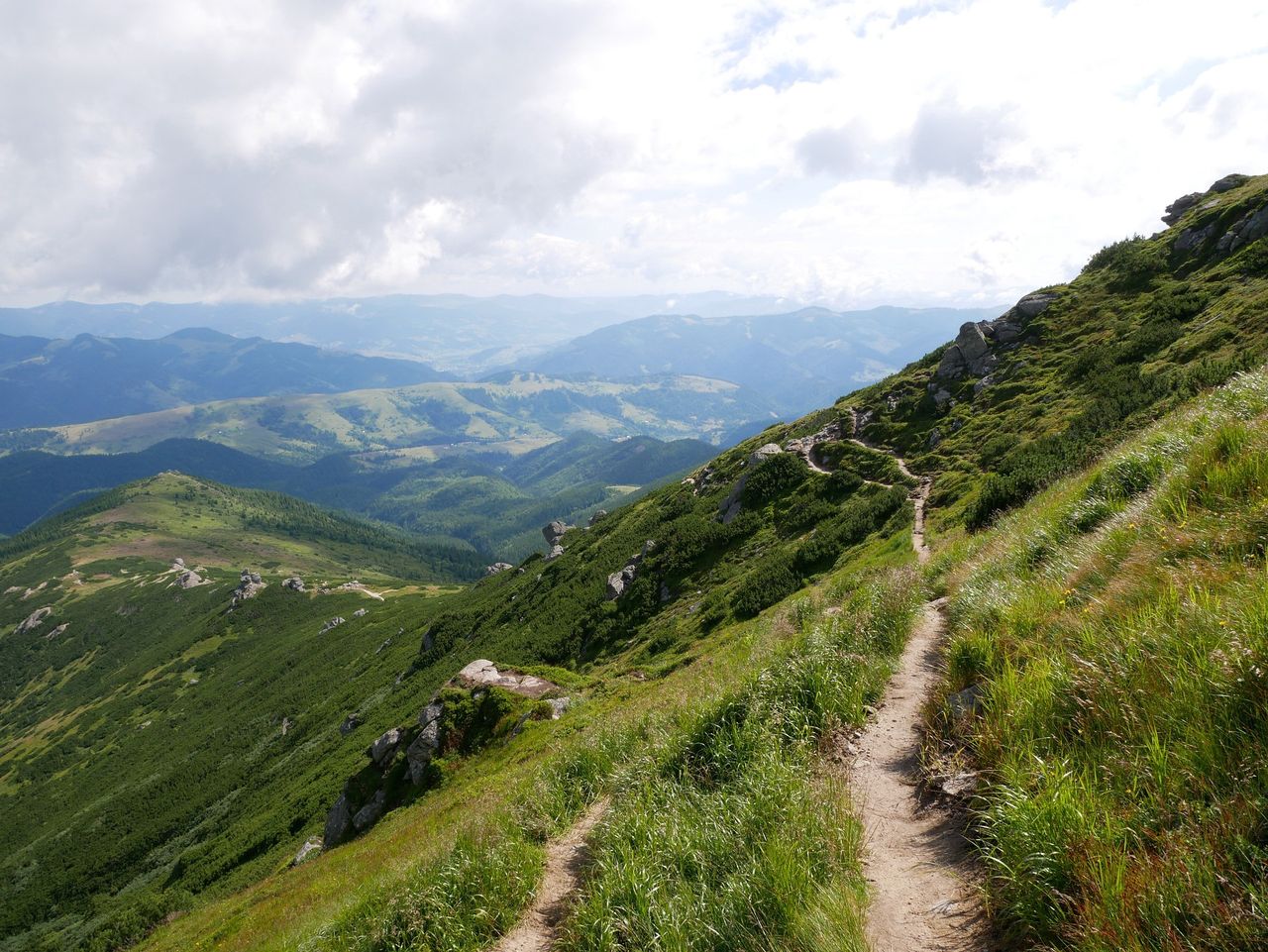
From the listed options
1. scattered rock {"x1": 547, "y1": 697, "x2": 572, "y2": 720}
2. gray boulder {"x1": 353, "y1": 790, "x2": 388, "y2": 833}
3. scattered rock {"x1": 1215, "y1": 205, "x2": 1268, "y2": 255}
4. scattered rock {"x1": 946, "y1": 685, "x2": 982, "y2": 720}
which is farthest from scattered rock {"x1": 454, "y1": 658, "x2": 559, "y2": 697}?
scattered rock {"x1": 1215, "y1": 205, "x2": 1268, "y2": 255}

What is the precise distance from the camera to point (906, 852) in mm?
5879

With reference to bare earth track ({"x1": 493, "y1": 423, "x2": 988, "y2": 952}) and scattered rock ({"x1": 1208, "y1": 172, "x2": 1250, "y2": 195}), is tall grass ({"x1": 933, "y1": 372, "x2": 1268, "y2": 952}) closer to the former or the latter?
bare earth track ({"x1": 493, "y1": 423, "x2": 988, "y2": 952})

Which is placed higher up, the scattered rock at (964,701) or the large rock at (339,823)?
the scattered rock at (964,701)

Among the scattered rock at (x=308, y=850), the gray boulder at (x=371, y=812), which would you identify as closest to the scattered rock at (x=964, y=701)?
the gray boulder at (x=371, y=812)

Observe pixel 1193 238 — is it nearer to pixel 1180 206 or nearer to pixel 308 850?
pixel 1180 206

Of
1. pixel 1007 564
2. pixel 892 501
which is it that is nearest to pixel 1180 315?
pixel 892 501

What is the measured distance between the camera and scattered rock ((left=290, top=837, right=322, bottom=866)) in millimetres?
37497

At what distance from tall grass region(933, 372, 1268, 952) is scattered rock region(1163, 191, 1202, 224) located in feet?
302

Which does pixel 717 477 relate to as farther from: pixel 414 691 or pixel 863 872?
pixel 863 872

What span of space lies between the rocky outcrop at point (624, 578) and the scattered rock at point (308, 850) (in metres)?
28.1

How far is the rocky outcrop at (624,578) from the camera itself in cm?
5447

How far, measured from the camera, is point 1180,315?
4644 cm

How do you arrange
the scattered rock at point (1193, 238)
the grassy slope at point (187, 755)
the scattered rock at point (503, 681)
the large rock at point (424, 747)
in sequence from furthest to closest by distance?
the grassy slope at point (187, 755) → the scattered rock at point (1193, 238) → the scattered rock at point (503, 681) → the large rock at point (424, 747)

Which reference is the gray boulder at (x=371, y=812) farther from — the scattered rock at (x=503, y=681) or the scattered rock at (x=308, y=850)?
the scattered rock at (x=503, y=681)
